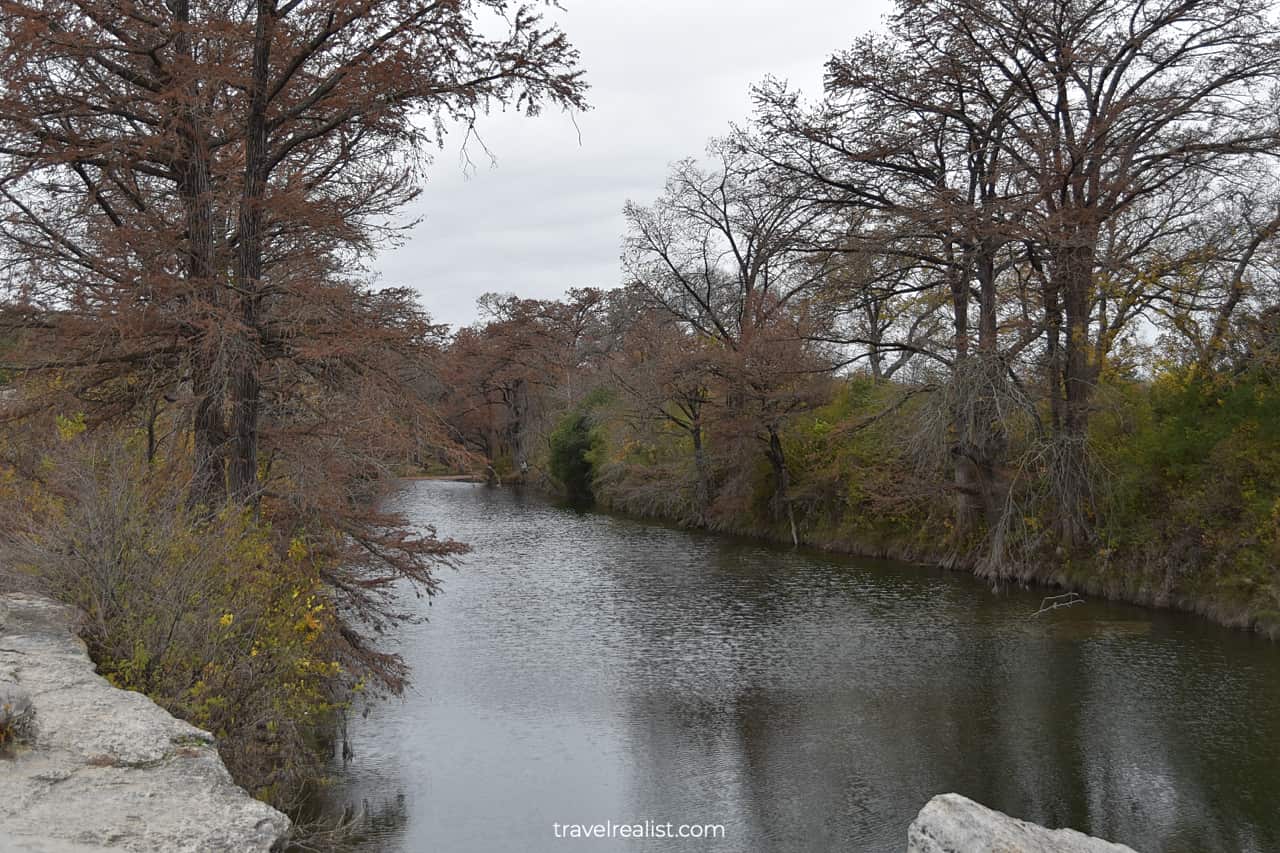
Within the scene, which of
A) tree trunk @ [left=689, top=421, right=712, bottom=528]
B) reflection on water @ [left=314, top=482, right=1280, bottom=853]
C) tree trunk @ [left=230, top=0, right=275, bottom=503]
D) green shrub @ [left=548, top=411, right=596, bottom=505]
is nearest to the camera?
reflection on water @ [left=314, top=482, right=1280, bottom=853]

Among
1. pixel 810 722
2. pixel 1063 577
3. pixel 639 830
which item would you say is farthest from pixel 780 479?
pixel 639 830

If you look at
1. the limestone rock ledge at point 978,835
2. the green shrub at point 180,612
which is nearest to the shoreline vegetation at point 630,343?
the green shrub at point 180,612

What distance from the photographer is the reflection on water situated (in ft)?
31.4

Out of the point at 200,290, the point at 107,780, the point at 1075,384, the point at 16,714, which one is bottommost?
the point at 107,780

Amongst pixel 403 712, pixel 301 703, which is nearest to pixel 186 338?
pixel 301 703

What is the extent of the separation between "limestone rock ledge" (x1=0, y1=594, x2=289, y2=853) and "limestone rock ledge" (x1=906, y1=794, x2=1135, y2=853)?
157 inches

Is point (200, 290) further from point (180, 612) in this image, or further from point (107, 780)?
point (107, 780)

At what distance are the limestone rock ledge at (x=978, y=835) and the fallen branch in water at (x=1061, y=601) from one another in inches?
478

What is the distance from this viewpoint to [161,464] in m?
11.7

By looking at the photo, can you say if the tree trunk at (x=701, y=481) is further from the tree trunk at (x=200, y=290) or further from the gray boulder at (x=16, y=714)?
the gray boulder at (x=16, y=714)

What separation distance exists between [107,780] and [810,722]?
29.3 feet

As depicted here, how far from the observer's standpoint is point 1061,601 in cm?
1895

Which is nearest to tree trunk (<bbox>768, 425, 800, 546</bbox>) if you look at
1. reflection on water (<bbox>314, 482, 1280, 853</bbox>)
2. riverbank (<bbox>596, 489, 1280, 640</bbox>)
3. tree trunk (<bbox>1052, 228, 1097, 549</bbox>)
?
riverbank (<bbox>596, 489, 1280, 640</bbox>)

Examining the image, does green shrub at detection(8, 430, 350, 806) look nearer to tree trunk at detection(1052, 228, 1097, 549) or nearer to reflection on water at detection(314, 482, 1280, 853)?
reflection on water at detection(314, 482, 1280, 853)
